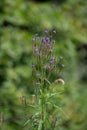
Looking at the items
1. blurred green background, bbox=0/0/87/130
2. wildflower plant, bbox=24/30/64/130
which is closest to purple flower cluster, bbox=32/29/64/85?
wildflower plant, bbox=24/30/64/130

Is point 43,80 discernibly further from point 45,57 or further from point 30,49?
point 30,49

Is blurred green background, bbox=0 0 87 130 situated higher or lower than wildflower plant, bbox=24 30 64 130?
lower

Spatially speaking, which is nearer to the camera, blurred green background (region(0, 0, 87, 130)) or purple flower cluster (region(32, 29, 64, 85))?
purple flower cluster (region(32, 29, 64, 85))

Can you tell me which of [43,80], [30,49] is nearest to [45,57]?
[43,80]

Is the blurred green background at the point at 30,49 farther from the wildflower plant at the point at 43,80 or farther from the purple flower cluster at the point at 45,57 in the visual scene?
the purple flower cluster at the point at 45,57

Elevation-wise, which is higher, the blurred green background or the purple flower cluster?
the purple flower cluster

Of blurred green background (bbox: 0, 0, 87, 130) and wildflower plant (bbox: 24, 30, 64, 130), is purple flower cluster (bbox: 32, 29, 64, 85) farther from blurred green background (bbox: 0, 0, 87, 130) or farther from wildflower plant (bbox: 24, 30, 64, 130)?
blurred green background (bbox: 0, 0, 87, 130)

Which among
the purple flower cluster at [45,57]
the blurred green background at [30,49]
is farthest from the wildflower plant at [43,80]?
the blurred green background at [30,49]

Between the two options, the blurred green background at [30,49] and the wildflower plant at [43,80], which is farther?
the blurred green background at [30,49]
